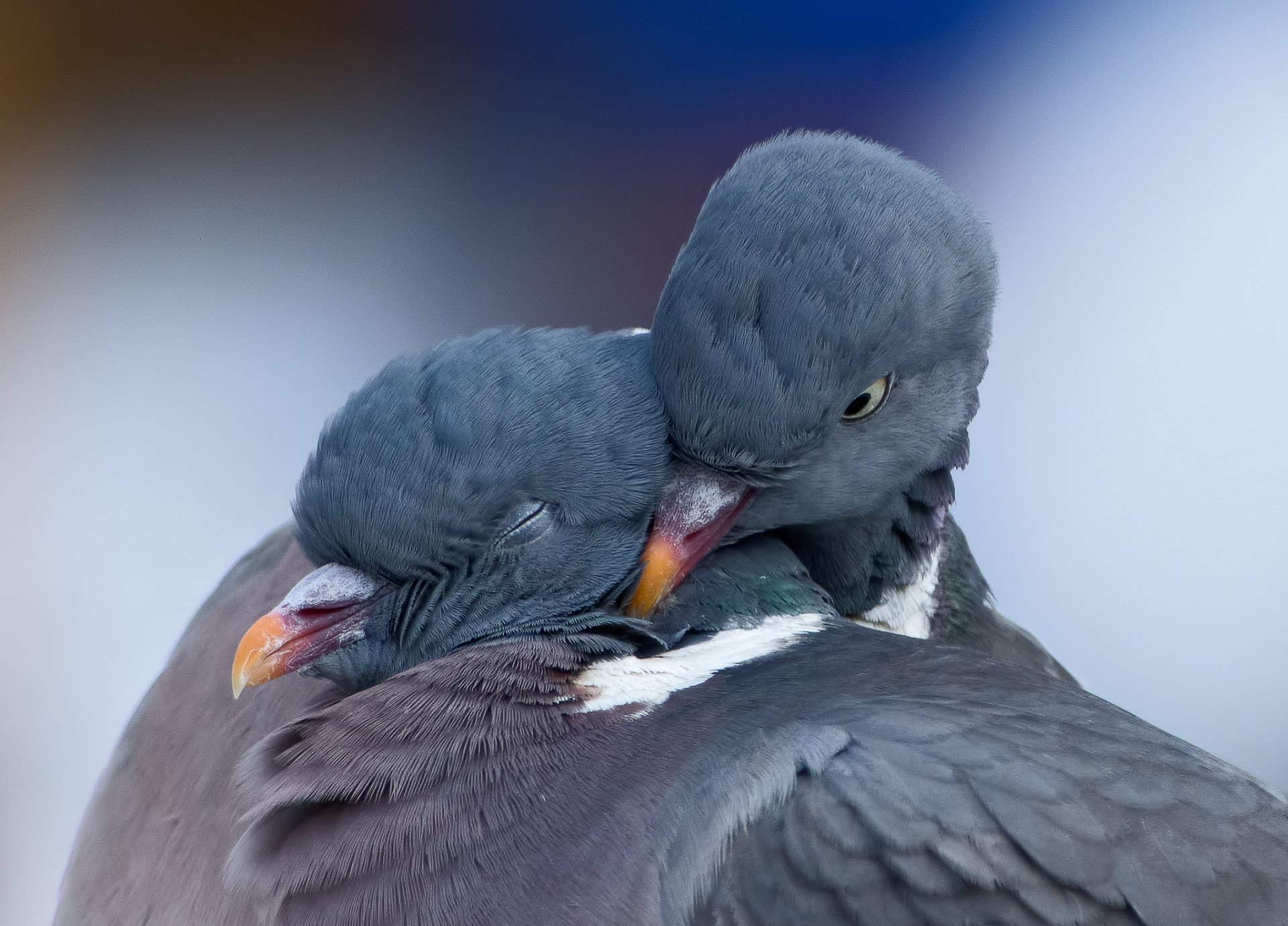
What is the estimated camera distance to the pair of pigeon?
1.35 meters

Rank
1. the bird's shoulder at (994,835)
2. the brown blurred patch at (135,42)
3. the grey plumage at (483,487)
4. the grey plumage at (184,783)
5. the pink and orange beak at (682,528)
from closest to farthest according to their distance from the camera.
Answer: the bird's shoulder at (994,835), the grey plumage at (483,487), the pink and orange beak at (682,528), the grey plumage at (184,783), the brown blurred patch at (135,42)

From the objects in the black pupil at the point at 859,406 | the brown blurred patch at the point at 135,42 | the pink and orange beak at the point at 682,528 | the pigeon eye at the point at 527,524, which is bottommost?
the pink and orange beak at the point at 682,528

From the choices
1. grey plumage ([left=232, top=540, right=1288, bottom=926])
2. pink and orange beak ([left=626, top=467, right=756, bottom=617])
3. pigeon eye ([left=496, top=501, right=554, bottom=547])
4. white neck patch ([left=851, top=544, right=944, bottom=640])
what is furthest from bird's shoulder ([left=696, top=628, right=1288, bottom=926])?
white neck patch ([left=851, top=544, right=944, bottom=640])

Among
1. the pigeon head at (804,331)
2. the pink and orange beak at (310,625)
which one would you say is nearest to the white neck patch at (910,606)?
the pigeon head at (804,331)

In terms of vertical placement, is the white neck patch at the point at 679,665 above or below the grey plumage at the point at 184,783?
above

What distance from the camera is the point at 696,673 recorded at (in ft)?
5.24

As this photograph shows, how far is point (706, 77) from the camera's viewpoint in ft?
11.6

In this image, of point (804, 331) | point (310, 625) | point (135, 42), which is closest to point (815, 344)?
point (804, 331)

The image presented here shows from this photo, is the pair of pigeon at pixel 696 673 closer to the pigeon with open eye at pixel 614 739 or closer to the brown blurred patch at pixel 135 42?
the pigeon with open eye at pixel 614 739

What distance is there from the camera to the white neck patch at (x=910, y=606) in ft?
6.45

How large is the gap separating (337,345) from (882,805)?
3.03 meters

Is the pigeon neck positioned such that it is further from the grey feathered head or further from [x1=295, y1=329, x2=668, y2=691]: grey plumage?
[x1=295, y1=329, x2=668, y2=691]: grey plumage

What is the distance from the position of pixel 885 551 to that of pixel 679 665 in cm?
43

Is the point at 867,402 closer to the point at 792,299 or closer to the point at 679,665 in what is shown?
the point at 792,299
